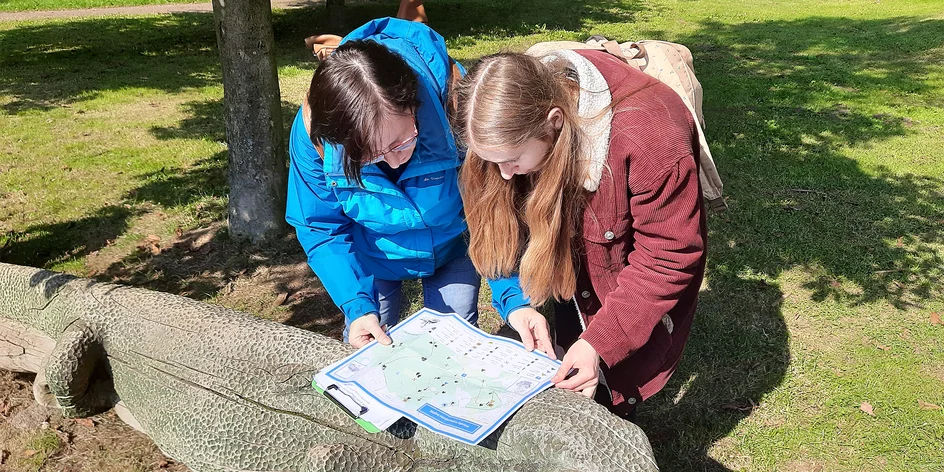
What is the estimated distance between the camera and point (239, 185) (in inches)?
205

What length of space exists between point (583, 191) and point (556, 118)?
0.30 metres

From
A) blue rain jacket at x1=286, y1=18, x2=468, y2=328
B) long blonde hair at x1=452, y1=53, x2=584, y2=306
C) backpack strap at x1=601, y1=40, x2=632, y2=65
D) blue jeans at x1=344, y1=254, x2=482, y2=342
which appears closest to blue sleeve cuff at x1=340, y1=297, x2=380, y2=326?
blue rain jacket at x1=286, y1=18, x2=468, y2=328

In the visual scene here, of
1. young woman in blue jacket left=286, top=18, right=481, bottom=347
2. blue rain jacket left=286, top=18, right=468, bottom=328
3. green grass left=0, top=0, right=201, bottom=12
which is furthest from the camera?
green grass left=0, top=0, right=201, bottom=12

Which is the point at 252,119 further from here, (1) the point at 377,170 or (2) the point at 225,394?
(1) the point at 377,170

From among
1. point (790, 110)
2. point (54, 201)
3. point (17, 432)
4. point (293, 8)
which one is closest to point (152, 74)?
point (54, 201)

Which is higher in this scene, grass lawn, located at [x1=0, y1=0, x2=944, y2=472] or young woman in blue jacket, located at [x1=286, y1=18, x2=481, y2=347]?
young woman in blue jacket, located at [x1=286, y1=18, x2=481, y2=347]

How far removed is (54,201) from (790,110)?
8.21 meters

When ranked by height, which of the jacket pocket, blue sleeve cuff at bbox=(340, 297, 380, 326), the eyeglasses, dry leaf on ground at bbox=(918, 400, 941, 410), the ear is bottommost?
dry leaf on ground at bbox=(918, 400, 941, 410)

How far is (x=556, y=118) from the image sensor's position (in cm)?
204

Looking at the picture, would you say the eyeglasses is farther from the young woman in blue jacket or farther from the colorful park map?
the colorful park map

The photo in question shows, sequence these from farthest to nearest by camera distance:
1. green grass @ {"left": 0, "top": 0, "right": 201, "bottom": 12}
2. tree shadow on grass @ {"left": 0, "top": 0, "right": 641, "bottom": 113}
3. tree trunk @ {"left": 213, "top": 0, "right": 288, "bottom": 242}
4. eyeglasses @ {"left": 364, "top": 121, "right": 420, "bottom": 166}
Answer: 1. green grass @ {"left": 0, "top": 0, "right": 201, "bottom": 12}
2. tree shadow on grass @ {"left": 0, "top": 0, "right": 641, "bottom": 113}
3. tree trunk @ {"left": 213, "top": 0, "right": 288, "bottom": 242}
4. eyeglasses @ {"left": 364, "top": 121, "right": 420, "bottom": 166}

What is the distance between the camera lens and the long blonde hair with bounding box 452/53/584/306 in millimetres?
1973

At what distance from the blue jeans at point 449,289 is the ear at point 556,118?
1.08 m

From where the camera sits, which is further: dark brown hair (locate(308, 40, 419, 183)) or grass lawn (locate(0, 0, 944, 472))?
grass lawn (locate(0, 0, 944, 472))
